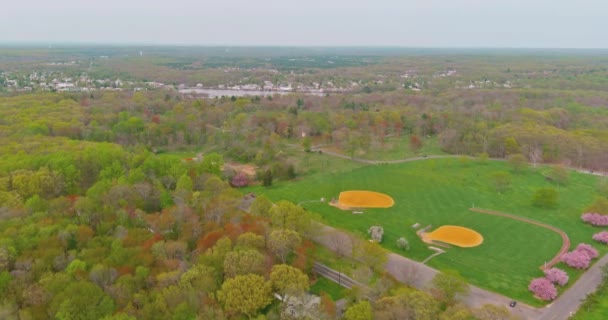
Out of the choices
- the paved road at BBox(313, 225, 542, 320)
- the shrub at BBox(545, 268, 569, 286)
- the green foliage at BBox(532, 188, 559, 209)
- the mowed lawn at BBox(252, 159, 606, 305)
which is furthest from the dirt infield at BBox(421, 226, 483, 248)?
the green foliage at BBox(532, 188, 559, 209)

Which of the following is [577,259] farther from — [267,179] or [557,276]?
[267,179]

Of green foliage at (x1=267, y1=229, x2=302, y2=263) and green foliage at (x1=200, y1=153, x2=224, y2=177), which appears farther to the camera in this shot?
green foliage at (x1=200, y1=153, x2=224, y2=177)

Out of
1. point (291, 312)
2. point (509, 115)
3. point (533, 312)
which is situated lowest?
point (533, 312)

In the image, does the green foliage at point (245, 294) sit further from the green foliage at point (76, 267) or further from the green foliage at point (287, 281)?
the green foliage at point (76, 267)

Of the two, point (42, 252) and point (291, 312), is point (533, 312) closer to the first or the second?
point (291, 312)

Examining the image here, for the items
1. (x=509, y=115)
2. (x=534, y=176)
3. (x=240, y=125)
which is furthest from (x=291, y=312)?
(x=509, y=115)

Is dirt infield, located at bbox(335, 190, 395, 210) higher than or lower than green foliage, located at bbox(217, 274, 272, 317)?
lower

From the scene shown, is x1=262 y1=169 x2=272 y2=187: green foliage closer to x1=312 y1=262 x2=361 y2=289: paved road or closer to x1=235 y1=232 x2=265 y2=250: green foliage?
x1=312 y1=262 x2=361 y2=289: paved road
